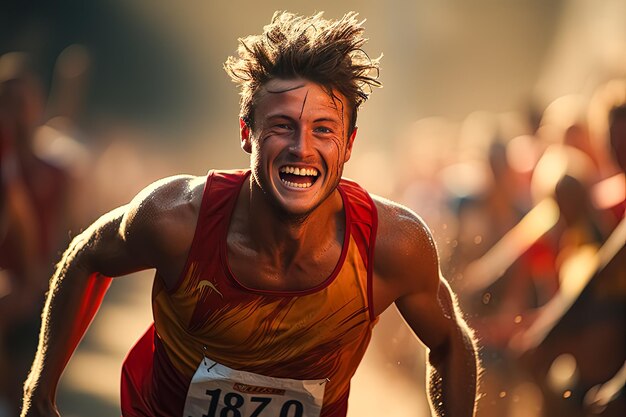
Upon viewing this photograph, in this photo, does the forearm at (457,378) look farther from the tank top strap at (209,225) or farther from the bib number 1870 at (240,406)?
the tank top strap at (209,225)

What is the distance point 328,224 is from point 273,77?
0.44 m

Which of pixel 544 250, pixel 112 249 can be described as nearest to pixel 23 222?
pixel 544 250

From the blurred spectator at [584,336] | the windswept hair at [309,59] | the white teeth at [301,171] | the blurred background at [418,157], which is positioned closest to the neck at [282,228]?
the white teeth at [301,171]

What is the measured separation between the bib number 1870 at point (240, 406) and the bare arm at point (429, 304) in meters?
0.41

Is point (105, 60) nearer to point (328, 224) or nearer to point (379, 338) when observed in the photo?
point (379, 338)

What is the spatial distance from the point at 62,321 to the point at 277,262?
66cm

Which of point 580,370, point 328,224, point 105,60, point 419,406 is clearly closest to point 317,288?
point 328,224

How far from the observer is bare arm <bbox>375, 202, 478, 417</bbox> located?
3.14m

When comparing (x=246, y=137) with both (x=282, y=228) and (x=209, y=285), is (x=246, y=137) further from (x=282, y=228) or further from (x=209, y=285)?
(x=209, y=285)

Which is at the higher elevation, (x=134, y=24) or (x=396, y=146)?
(x=134, y=24)

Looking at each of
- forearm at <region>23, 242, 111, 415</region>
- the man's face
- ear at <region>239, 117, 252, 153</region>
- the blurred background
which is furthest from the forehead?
the blurred background

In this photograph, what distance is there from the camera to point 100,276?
3299 millimetres

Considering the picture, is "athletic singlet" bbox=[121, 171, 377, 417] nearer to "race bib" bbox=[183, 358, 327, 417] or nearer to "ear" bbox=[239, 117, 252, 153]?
"race bib" bbox=[183, 358, 327, 417]

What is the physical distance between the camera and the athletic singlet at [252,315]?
3.10m
